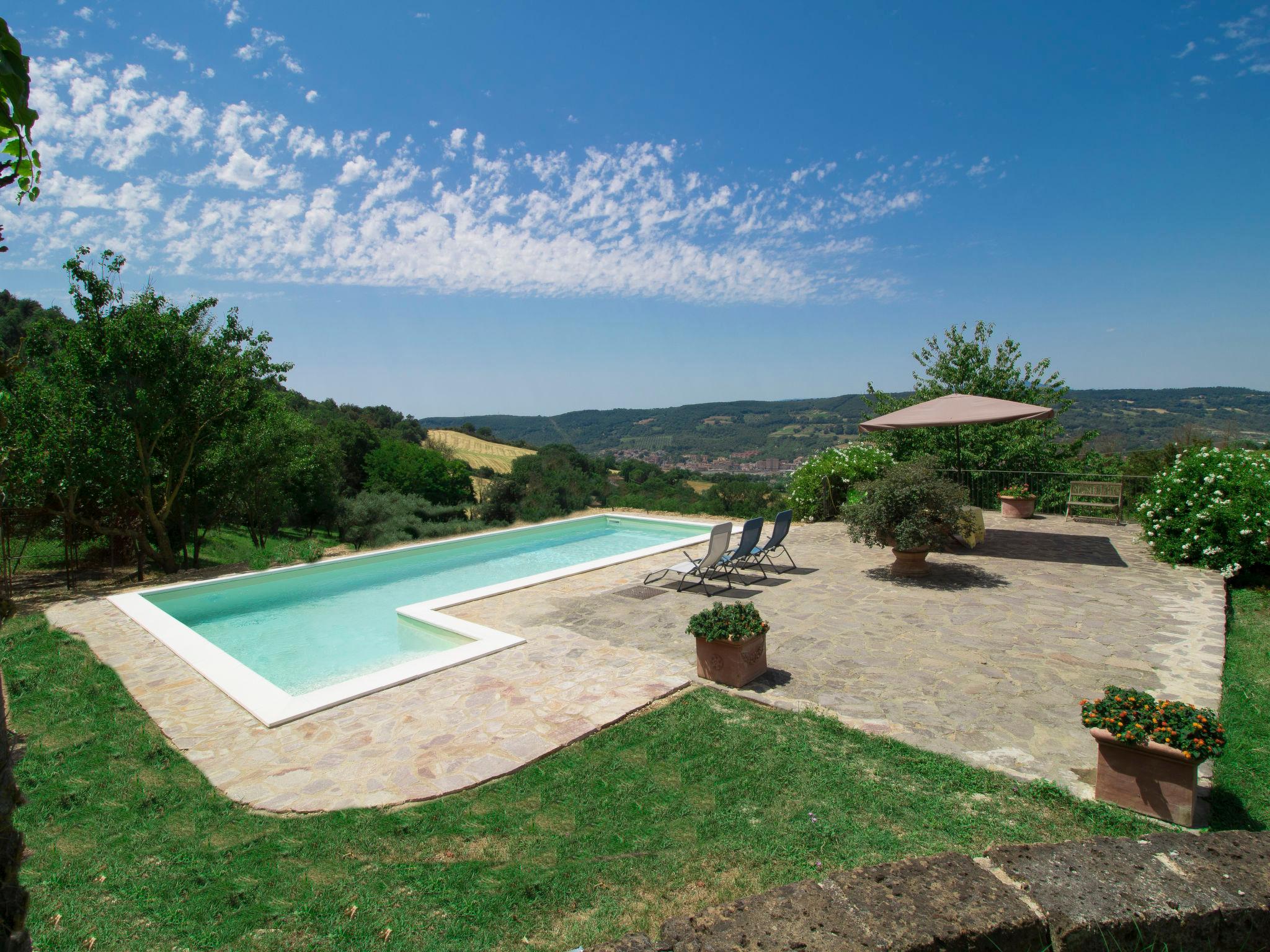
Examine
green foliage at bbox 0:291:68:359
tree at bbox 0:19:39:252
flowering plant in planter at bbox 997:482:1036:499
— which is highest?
green foliage at bbox 0:291:68:359

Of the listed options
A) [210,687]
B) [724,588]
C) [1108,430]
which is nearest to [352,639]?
[210,687]

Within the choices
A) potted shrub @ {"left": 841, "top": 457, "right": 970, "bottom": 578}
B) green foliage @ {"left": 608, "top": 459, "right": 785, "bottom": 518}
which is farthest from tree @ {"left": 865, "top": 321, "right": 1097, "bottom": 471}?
potted shrub @ {"left": 841, "top": 457, "right": 970, "bottom": 578}

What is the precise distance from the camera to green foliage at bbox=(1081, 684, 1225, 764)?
3.12 metres

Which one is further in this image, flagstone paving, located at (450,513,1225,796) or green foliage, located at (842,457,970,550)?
green foliage, located at (842,457,970,550)

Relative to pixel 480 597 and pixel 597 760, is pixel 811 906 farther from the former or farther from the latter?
pixel 480 597

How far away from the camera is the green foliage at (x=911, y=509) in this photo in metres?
7.93

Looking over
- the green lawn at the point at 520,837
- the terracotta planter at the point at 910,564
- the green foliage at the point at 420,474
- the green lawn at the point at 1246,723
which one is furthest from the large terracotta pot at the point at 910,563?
the green foliage at the point at 420,474

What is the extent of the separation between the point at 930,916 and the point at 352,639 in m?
7.12

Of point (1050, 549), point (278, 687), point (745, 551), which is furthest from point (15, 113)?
point (1050, 549)

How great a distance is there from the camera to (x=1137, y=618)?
6.30 m

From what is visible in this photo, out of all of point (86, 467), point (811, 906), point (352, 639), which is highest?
point (86, 467)

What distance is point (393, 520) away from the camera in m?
20.5

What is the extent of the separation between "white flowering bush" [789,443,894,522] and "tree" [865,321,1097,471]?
1.24 metres

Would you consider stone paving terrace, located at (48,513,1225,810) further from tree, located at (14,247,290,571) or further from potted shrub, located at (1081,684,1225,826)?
tree, located at (14,247,290,571)
